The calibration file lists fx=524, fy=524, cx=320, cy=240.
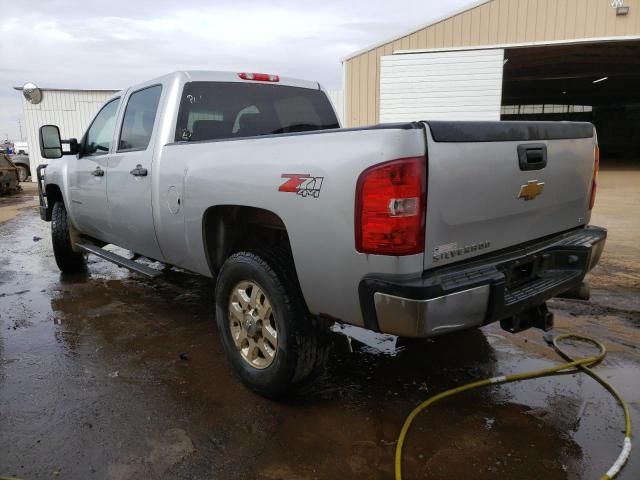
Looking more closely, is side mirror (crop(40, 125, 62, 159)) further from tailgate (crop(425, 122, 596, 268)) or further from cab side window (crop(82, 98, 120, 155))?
tailgate (crop(425, 122, 596, 268))

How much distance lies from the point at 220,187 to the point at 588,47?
16.3 m

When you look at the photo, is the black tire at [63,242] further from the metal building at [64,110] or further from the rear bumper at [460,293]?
the metal building at [64,110]

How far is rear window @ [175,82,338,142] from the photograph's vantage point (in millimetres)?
3896

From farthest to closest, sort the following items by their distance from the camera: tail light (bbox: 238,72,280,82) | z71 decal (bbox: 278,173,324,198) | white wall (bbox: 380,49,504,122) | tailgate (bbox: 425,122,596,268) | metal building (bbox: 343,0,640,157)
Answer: white wall (bbox: 380,49,504,122) < metal building (bbox: 343,0,640,157) < tail light (bbox: 238,72,280,82) < z71 decal (bbox: 278,173,324,198) < tailgate (bbox: 425,122,596,268)

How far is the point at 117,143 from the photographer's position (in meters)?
4.55

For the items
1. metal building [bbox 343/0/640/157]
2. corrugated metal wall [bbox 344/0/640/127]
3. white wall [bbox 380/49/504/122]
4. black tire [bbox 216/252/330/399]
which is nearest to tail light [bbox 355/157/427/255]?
black tire [bbox 216/252/330/399]

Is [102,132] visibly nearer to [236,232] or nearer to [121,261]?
[121,261]

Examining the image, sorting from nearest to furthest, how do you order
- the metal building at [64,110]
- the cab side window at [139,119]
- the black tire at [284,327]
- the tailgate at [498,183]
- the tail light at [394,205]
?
the tail light at [394,205] < the tailgate at [498,183] < the black tire at [284,327] < the cab side window at [139,119] < the metal building at [64,110]

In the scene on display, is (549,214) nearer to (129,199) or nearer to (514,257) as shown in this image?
(514,257)

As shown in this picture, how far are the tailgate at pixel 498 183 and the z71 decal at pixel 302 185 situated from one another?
53 centimetres

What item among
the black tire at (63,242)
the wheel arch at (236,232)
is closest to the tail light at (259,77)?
the wheel arch at (236,232)

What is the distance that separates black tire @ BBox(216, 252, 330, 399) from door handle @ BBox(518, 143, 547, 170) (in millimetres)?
1310

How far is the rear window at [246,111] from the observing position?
390 cm

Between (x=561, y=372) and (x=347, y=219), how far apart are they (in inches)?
79.9
